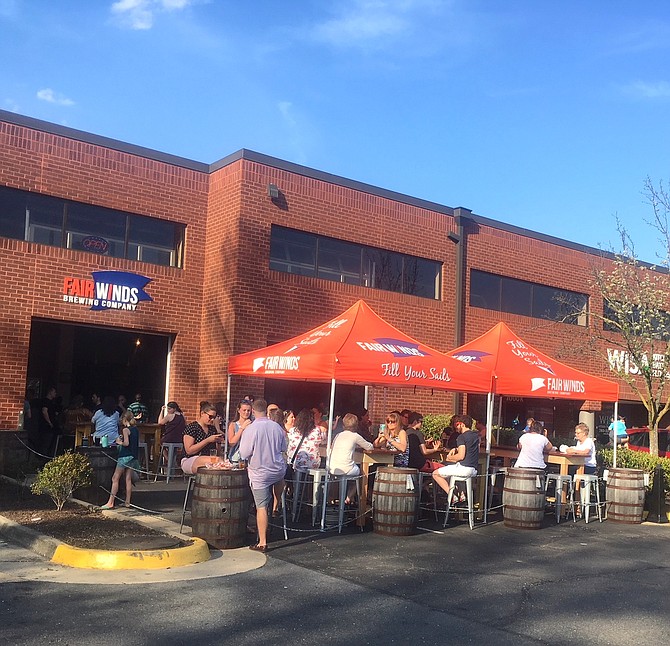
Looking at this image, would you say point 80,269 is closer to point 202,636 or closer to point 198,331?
point 198,331

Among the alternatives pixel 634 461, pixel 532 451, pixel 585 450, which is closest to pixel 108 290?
pixel 532 451

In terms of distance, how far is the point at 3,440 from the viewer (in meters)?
14.2

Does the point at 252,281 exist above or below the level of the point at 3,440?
above

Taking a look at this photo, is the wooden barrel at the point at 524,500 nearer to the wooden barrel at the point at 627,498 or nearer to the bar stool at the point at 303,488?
the wooden barrel at the point at 627,498

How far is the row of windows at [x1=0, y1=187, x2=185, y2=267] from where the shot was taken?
14.9 meters

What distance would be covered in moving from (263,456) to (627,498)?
6.45 m

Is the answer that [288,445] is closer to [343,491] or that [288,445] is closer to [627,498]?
[343,491]

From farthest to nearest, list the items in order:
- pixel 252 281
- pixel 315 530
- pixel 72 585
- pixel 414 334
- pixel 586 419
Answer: pixel 586 419 → pixel 414 334 → pixel 252 281 → pixel 315 530 → pixel 72 585

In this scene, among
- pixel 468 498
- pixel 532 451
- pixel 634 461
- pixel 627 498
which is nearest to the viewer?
pixel 468 498

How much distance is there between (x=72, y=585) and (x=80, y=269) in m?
9.41

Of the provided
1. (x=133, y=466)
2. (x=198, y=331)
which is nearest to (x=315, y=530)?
(x=133, y=466)

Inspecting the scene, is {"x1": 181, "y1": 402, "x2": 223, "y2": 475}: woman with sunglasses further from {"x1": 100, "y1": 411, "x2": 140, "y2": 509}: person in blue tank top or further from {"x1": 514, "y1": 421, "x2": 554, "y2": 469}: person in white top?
{"x1": 514, "y1": 421, "x2": 554, "y2": 469}: person in white top

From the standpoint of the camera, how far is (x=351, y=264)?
728 inches

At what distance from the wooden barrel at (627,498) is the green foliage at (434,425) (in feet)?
19.7
